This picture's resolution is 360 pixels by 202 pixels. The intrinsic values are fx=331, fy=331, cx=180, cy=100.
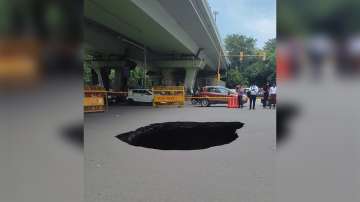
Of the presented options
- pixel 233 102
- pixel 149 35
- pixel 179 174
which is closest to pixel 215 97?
pixel 233 102

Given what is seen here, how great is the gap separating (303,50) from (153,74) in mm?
34814

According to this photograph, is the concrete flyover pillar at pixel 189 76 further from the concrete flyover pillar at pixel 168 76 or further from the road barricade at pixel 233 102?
the road barricade at pixel 233 102

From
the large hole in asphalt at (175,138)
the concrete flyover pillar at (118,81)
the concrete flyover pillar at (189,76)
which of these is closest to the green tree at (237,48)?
the concrete flyover pillar at (189,76)

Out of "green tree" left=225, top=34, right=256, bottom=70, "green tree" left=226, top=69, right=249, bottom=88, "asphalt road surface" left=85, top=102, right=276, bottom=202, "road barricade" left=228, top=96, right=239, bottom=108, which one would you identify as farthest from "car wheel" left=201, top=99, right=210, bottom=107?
"green tree" left=225, top=34, right=256, bottom=70

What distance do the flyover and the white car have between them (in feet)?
10.5

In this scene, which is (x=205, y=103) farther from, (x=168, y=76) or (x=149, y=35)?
(x=168, y=76)

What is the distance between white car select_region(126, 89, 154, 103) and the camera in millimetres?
20391

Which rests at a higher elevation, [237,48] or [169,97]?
[237,48]

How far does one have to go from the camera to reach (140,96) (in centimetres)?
2070

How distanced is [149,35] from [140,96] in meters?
4.21

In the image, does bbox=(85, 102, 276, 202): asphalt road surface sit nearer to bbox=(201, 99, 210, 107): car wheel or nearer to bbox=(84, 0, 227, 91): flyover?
bbox=(84, 0, 227, 91): flyover

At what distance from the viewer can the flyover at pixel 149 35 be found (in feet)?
43.4

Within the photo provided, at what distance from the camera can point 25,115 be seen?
125 centimetres

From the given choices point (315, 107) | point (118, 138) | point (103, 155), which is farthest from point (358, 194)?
point (118, 138)
